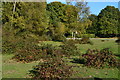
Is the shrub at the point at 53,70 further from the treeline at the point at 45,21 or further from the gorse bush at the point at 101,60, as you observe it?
the treeline at the point at 45,21

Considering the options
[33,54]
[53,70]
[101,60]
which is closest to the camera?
[53,70]

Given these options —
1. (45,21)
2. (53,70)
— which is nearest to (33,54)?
(53,70)

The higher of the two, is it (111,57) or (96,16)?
(96,16)

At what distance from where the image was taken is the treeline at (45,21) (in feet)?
58.7

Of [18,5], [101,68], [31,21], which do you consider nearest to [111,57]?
[101,68]

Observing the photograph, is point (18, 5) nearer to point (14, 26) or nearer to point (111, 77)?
point (14, 26)

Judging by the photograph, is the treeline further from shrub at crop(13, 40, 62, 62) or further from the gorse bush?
the gorse bush

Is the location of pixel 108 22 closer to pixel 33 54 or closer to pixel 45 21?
pixel 45 21

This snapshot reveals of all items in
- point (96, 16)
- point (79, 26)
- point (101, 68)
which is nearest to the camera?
point (101, 68)

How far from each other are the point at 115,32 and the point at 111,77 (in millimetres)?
32452

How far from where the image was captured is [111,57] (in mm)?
6371

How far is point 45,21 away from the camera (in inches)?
853

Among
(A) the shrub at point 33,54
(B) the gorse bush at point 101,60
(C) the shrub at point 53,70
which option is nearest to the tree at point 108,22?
(A) the shrub at point 33,54

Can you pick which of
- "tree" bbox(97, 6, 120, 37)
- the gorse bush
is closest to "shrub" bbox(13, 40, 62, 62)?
the gorse bush
